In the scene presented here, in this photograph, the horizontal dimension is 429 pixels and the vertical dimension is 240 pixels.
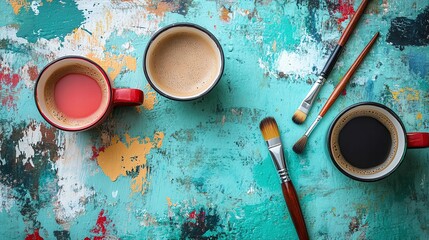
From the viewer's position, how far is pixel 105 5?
1.29m

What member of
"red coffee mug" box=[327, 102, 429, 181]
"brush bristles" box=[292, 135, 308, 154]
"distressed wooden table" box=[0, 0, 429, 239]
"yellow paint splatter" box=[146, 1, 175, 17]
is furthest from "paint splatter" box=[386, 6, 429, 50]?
"yellow paint splatter" box=[146, 1, 175, 17]

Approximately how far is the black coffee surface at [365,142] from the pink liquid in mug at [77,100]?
583 mm

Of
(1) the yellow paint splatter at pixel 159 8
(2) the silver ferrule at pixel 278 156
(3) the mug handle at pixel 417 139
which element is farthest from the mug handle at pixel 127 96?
(3) the mug handle at pixel 417 139

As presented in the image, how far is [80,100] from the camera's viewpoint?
1250 millimetres

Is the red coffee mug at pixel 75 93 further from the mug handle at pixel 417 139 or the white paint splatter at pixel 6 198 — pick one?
the mug handle at pixel 417 139

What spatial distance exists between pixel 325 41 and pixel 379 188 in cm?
38

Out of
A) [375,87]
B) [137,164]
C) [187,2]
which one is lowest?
[137,164]

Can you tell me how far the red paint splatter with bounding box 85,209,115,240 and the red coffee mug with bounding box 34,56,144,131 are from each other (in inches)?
8.8

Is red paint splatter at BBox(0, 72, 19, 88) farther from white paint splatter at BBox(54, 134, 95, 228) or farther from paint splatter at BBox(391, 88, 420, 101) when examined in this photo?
→ paint splatter at BBox(391, 88, 420, 101)

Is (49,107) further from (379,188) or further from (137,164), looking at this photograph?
(379,188)

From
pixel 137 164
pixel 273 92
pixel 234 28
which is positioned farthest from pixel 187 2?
pixel 137 164

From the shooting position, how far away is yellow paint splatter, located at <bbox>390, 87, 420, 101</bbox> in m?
1.30

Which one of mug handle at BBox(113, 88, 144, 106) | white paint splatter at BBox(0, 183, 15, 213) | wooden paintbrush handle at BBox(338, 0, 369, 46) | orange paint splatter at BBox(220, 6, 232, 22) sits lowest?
white paint splatter at BBox(0, 183, 15, 213)

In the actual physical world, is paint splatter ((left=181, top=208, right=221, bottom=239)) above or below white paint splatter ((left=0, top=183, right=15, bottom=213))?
below
